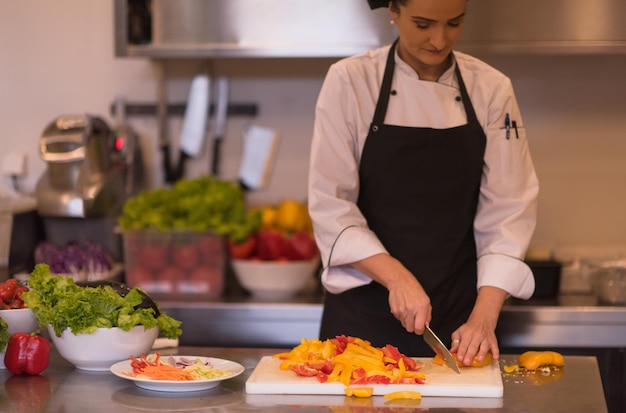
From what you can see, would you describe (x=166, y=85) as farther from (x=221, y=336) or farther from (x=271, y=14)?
(x=221, y=336)

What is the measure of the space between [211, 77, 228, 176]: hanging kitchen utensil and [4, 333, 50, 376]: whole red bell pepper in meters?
1.75

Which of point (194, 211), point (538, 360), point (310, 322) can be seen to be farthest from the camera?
point (194, 211)

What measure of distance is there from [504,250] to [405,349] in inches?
15.0

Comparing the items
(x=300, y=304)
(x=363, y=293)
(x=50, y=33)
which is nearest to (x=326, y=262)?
(x=363, y=293)

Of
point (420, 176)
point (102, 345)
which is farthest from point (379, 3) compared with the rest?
point (102, 345)

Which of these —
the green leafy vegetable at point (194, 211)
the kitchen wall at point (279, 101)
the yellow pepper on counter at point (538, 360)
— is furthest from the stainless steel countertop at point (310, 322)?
the yellow pepper on counter at point (538, 360)

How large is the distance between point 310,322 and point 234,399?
132 cm

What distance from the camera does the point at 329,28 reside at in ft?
11.0

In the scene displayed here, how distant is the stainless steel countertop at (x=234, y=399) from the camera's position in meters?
1.84

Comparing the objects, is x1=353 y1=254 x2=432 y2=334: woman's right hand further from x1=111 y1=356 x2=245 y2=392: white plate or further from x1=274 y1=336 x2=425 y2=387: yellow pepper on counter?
x1=111 y1=356 x2=245 y2=392: white plate

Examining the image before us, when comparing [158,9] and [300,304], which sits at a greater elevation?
[158,9]

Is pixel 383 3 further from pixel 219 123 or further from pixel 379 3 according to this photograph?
pixel 219 123

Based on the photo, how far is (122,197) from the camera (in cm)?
362

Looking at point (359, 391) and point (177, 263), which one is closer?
point (359, 391)
